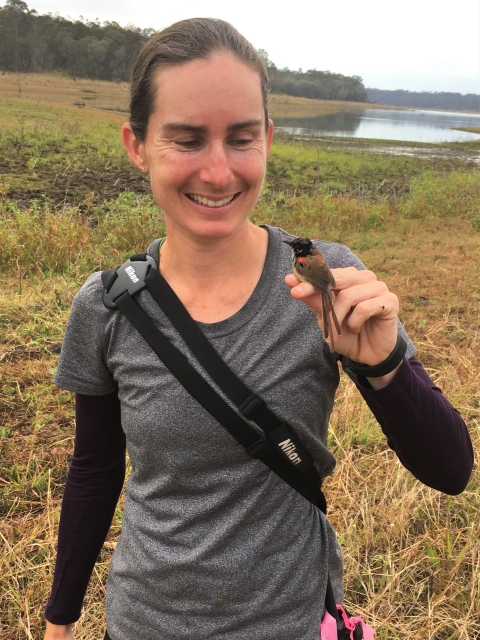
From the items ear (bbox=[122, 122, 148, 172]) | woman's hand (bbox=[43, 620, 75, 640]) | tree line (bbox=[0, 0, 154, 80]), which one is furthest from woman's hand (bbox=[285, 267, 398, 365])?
tree line (bbox=[0, 0, 154, 80])

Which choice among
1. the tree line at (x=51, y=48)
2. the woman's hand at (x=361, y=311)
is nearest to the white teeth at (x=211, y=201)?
the woman's hand at (x=361, y=311)

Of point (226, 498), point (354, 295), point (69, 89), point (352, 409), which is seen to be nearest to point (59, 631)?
point (226, 498)

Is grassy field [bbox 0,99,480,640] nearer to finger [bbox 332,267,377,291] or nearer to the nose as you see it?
finger [bbox 332,267,377,291]

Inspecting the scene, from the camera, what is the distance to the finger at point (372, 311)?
1.06m

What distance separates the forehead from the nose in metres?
0.07

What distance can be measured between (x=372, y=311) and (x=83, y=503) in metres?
1.09

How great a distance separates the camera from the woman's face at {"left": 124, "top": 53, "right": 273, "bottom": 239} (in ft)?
4.10

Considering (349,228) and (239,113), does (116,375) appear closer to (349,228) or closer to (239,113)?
(239,113)

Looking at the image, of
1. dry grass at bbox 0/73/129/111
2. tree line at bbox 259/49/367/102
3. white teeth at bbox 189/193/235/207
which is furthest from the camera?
tree line at bbox 259/49/367/102

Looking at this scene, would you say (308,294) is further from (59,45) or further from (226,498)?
(59,45)

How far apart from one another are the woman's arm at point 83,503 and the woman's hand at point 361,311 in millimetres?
727

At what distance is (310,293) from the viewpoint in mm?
1099

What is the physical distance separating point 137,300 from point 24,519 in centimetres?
204

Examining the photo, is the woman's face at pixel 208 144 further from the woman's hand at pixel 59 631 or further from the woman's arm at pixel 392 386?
the woman's hand at pixel 59 631
